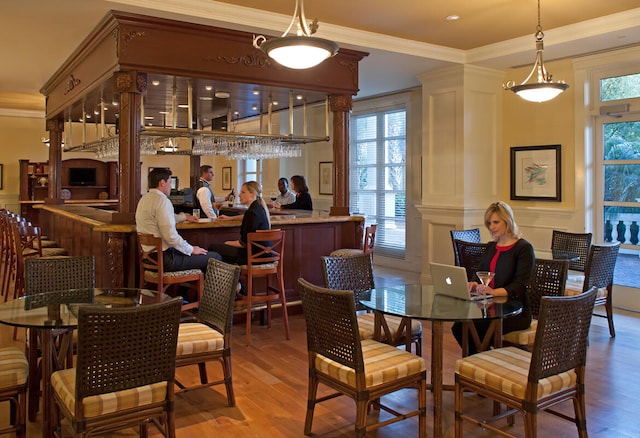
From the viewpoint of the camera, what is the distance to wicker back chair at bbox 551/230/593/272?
5.82 m

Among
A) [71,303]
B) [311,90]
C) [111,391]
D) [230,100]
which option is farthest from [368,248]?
[111,391]

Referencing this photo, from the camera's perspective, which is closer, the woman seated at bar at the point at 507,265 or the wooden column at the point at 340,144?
the woman seated at bar at the point at 507,265

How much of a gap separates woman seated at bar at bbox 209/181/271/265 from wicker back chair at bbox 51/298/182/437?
2.56 meters

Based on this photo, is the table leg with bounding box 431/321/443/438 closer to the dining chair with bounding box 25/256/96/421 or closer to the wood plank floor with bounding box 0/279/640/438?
the wood plank floor with bounding box 0/279/640/438

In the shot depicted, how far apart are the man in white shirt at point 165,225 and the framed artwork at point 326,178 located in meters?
5.47

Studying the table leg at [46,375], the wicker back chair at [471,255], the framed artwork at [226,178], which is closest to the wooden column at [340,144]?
the wicker back chair at [471,255]

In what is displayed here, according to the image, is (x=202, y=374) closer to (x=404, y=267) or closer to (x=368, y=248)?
(x=368, y=248)

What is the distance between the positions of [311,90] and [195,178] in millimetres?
6969

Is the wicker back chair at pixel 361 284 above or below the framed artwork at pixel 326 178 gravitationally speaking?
below

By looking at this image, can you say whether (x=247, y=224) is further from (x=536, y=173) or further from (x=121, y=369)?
(x=536, y=173)

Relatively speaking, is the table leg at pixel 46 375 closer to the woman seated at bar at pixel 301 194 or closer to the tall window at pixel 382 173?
the woman seated at bar at pixel 301 194

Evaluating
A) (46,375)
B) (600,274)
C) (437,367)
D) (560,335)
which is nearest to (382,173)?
(600,274)

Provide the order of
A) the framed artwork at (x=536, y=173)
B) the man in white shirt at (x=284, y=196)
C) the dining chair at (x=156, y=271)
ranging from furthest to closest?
the man in white shirt at (x=284, y=196) < the framed artwork at (x=536, y=173) < the dining chair at (x=156, y=271)

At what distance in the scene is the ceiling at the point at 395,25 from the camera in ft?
16.6
